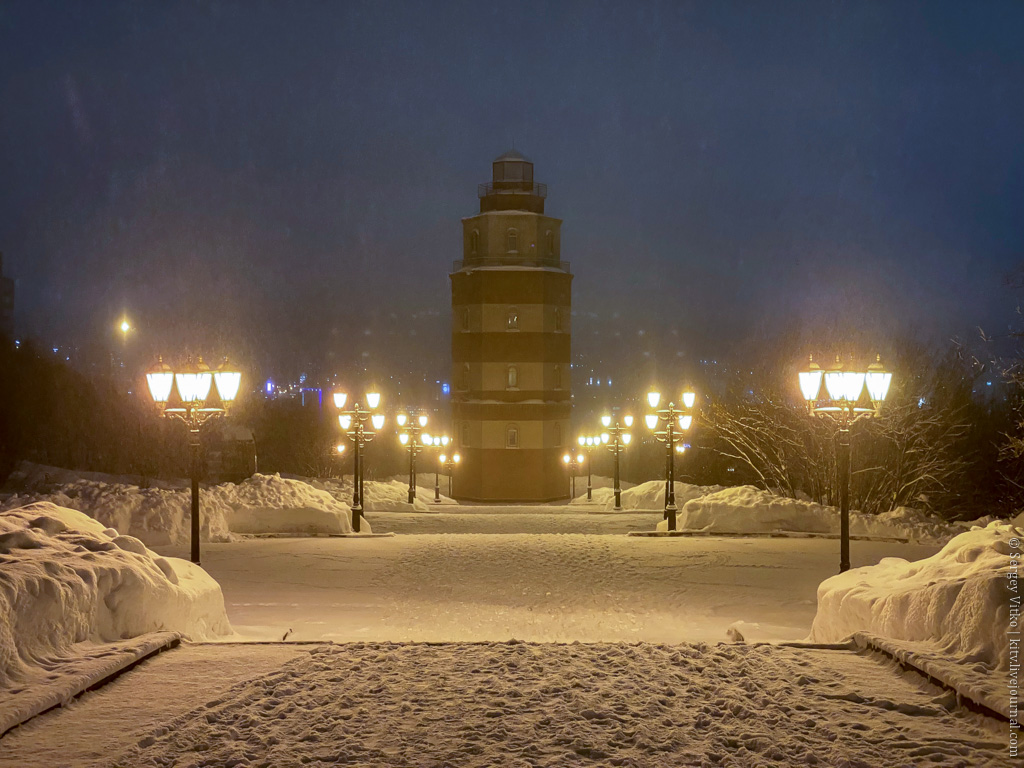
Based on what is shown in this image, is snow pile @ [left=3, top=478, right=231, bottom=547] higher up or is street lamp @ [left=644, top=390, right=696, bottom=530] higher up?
street lamp @ [left=644, top=390, right=696, bottom=530]

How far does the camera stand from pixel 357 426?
79.8 feet

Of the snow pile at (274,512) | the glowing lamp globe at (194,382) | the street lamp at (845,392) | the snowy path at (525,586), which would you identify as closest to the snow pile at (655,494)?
the snow pile at (274,512)

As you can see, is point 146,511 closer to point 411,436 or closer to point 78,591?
point 78,591

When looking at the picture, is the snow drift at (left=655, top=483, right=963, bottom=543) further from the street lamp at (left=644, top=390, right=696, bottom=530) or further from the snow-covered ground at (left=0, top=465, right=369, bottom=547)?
the snow-covered ground at (left=0, top=465, right=369, bottom=547)

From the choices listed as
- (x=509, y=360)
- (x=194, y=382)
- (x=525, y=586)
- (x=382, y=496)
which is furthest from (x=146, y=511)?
(x=509, y=360)

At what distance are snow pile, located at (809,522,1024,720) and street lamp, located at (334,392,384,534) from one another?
14.1 metres

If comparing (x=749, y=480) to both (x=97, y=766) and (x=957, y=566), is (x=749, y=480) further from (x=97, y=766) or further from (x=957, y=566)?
(x=97, y=766)

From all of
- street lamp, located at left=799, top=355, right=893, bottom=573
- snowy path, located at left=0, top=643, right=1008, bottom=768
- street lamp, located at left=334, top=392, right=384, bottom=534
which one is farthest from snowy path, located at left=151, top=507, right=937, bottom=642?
street lamp, located at left=334, top=392, right=384, bottom=534

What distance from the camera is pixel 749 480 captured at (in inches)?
1945

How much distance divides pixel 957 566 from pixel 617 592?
558cm

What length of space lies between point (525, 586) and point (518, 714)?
7684mm

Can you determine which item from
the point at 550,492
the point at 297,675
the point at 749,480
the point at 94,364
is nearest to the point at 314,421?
the point at 94,364

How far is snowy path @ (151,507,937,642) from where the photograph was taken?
11.2 metres

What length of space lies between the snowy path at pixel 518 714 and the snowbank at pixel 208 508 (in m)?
12.0
